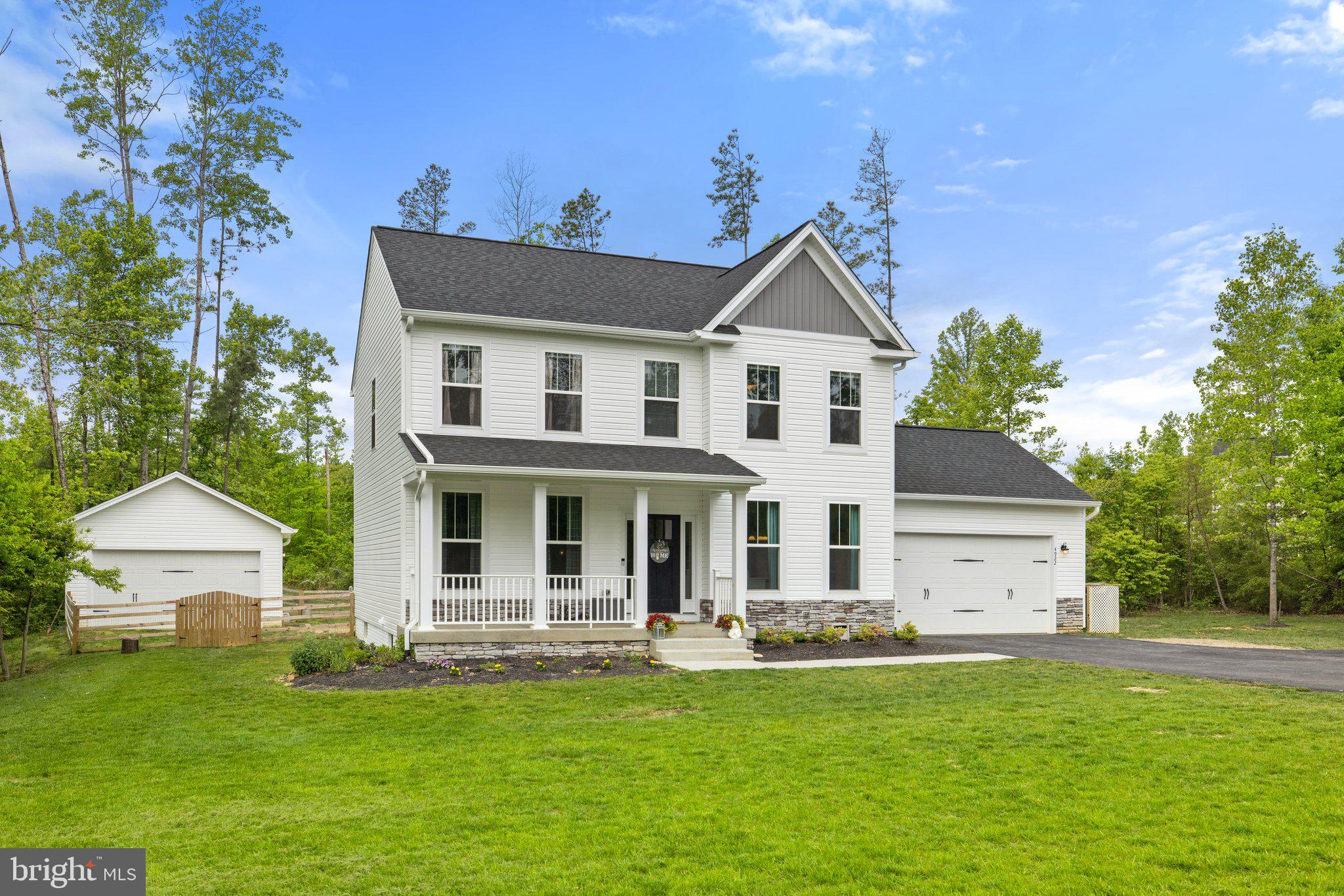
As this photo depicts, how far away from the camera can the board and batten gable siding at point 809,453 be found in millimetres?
17094

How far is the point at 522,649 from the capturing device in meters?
14.1

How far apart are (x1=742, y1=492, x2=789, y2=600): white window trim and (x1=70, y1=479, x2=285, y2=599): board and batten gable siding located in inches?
562

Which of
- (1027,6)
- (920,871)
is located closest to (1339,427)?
(1027,6)

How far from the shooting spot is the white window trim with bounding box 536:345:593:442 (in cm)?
1616

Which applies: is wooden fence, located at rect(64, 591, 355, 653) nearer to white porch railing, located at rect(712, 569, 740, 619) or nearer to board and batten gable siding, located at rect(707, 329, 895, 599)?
white porch railing, located at rect(712, 569, 740, 619)

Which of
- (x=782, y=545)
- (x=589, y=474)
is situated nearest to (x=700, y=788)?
(x=589, y=474)

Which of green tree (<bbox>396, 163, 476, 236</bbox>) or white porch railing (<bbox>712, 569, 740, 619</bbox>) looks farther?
green tree (<bbox>396, 163, 476, 236</bbox>)

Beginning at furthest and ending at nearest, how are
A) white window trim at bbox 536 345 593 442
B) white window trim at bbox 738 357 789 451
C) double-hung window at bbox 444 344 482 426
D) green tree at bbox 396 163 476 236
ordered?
1. green tree at bbox 396 163 476 236
2. white window trim at bbox 738 357 789 451
3. white window trim at bbox 536 345 593 442
4. double-hung window at bbox 444 344 482 426

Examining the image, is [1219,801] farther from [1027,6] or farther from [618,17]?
[618,17]

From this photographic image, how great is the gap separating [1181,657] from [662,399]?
33.7 feet

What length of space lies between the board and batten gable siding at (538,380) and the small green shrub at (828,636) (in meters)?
4.30

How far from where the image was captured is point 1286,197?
902 inches

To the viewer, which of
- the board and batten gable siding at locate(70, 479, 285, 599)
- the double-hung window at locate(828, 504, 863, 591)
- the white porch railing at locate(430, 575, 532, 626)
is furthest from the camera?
the board and batten gable siding at locate(70, 479, 285, 599)

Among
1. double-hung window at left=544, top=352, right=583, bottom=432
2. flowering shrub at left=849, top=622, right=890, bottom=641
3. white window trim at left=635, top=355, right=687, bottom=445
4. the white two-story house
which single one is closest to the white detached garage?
the white two-story house
